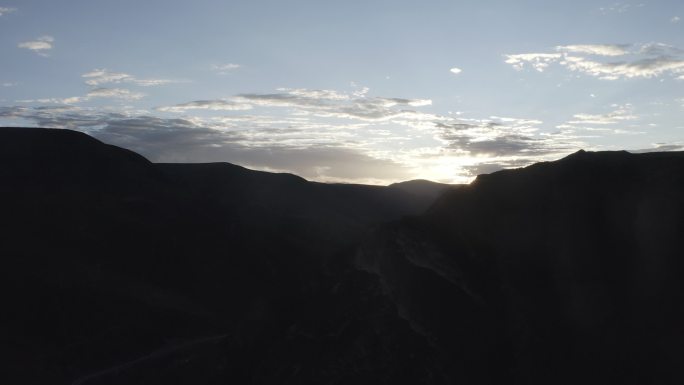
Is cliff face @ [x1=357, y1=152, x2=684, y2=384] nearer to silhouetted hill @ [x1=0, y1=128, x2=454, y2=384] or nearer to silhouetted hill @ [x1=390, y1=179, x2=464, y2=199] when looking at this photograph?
silhouetted hill @ [x1=0, y1=128, x2=454, y2=384]

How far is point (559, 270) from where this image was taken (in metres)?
20.5

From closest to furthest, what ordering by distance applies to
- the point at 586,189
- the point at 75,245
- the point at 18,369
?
the point at 586,189 → the point at 18,369 → the point at 75,245

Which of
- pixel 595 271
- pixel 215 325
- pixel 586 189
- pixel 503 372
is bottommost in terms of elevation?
pixel 215 325

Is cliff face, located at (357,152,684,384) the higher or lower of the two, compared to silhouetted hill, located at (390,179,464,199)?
lower

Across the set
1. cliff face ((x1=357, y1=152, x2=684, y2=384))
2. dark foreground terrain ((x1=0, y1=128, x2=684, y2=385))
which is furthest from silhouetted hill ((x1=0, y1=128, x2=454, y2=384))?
cliff face ((x1=357, y1=152, x2=684, y2=384))

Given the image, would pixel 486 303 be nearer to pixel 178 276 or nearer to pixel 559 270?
pixel 559 270

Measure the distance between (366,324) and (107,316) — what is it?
30128 mm

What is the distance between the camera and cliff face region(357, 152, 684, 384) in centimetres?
1808

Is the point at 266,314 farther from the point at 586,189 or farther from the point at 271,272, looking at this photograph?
the point at 271,272

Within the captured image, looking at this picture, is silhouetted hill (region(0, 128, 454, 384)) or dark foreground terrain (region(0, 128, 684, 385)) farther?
silhouetted hill (region(0, 128, 454, 384))

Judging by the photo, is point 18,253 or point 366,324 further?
point 18,253

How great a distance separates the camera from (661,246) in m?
19.5

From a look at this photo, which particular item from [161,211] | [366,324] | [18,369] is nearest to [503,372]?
[366,324]

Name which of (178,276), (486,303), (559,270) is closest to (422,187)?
(178,276)
